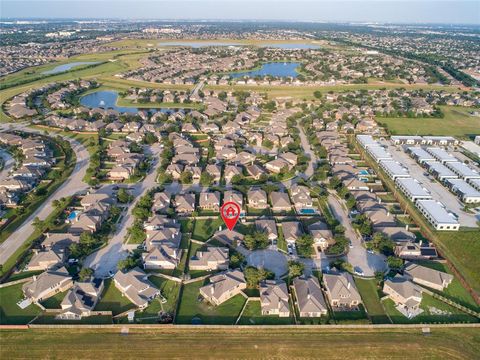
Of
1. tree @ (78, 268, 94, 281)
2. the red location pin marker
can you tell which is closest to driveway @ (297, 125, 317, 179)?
the red location pin marker

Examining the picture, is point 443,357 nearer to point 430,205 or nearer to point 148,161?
point 430,205

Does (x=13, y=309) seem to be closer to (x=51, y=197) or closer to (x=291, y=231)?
(x=51, y=197)

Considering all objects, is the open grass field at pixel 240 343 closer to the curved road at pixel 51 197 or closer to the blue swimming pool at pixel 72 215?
the curved road at pixel 51 197

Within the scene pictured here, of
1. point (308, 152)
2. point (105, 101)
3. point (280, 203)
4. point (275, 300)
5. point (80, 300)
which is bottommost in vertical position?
point (105, 101)

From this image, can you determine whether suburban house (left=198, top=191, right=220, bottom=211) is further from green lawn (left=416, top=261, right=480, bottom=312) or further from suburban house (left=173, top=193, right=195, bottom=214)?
green lawn (left=416, top=261, right=480, bottom=312)

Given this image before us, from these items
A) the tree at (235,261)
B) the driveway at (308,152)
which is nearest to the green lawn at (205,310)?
the tree at (235,261)

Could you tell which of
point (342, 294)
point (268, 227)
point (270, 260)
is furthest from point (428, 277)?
point (268, 227)
